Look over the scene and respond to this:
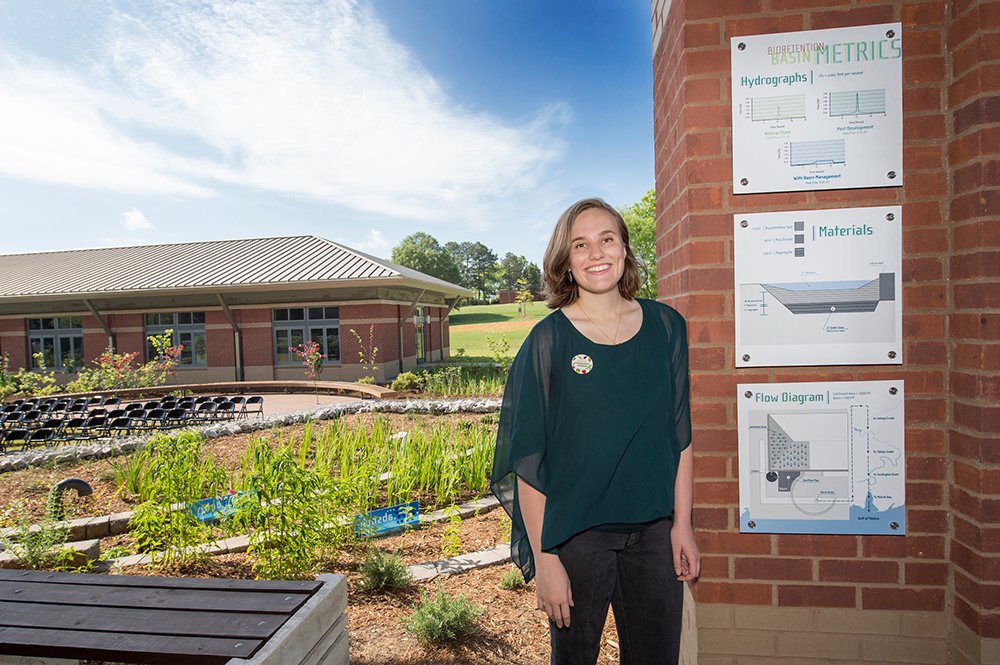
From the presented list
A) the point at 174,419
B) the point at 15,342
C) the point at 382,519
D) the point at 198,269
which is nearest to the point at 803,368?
the point at 382,519

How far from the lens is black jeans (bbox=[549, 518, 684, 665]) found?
5.74 feet

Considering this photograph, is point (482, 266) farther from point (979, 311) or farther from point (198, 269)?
point (979, 311)

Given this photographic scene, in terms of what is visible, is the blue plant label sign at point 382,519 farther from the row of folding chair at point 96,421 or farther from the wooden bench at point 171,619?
the row of folding chair at point 96,421

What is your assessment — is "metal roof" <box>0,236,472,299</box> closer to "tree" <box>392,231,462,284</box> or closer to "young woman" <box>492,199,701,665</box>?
"young woman" <box>492,199,701,665</box>

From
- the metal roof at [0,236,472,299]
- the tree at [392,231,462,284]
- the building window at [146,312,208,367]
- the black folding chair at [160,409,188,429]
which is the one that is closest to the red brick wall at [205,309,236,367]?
the building window at [146,312,208,367]

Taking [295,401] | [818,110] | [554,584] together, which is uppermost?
[818,110]

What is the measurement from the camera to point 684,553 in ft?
6.07

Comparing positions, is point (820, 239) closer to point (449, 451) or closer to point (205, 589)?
point (205, 589)

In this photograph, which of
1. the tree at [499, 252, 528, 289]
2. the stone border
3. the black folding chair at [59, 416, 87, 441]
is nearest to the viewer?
the stone border

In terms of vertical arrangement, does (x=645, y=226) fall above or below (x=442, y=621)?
above

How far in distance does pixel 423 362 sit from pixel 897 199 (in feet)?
72.8

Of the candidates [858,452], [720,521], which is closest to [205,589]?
[720,521]

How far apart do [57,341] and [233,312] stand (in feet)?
28.4

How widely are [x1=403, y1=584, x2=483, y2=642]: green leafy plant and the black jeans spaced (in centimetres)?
114
